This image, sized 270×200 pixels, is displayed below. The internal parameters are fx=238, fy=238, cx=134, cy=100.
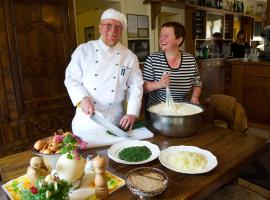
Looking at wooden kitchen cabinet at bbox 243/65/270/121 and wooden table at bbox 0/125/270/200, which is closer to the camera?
wooden table at bbox 0/125/270/200

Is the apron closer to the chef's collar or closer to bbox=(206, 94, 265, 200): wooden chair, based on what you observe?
the chef's collar

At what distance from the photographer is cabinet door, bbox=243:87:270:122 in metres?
3.74

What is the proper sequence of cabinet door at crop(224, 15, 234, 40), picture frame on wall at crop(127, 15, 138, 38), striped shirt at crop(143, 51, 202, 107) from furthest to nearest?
cabinet door at crop(224, 15, 234, 40), picture frame on wall at crop(127, 15, 138, 38), striped shirt at crop(143, 51, 202, 107)

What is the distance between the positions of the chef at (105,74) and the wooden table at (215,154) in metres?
0.42

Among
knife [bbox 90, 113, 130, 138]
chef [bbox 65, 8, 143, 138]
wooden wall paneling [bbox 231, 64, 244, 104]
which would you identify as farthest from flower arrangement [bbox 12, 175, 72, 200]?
wooden wall paneling [bbox 231, 64, 244, 104]

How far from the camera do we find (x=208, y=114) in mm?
1873

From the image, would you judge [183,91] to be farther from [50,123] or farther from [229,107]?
[50,123]

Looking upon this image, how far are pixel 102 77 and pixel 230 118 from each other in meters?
0.98

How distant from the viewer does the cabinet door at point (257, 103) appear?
3.74 metres

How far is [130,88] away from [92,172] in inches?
33.2

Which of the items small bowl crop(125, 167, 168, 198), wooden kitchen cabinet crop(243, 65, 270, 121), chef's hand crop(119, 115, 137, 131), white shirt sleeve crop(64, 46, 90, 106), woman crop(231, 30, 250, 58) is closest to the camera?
small bowl crop(125, 167, 168, 198)

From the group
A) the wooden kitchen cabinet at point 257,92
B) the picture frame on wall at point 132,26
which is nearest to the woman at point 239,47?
the wooden kitchen cabinet at point 257,92

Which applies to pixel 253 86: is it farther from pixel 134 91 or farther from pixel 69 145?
pixel 69 145

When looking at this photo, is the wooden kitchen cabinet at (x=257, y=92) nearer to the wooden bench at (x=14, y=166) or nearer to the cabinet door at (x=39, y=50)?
the cabinet door at (x=39, y=50)
